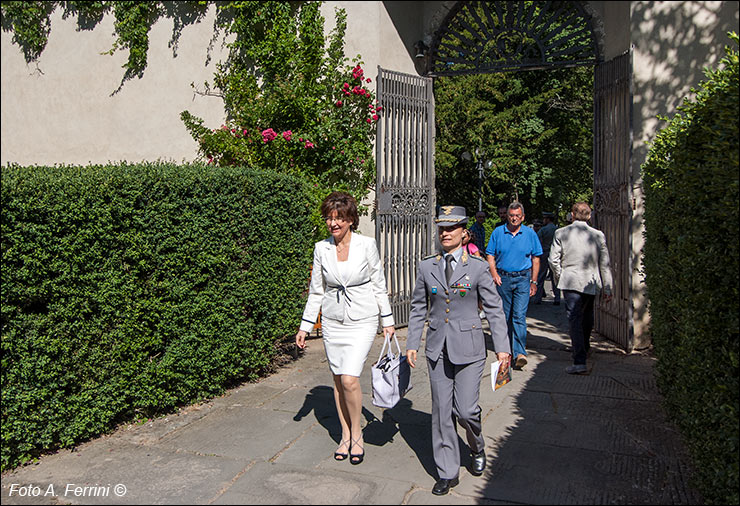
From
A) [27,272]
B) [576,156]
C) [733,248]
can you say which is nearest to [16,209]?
[27,272]

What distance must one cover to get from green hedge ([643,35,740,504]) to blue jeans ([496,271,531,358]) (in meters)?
2.71

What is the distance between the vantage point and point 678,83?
8000mm

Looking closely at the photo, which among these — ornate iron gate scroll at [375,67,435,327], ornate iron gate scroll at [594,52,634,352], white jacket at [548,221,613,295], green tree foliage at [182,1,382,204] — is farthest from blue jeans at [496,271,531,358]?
green tree foliage at [182,1,382,204]

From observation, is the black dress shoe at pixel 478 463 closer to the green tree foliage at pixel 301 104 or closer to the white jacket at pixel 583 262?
the white jacket at pixel 583 262

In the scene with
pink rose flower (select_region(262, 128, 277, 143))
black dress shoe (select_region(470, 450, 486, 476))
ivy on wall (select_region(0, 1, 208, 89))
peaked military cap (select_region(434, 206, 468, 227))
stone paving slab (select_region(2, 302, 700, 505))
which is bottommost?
stone paving slab (select_region(2, 302, 700, 505))

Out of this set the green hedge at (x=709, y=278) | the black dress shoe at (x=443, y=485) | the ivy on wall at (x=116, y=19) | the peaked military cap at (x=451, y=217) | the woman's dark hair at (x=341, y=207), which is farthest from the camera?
the ivy on wall at (x=116, y=19)

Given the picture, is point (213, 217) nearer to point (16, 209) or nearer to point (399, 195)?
point (16, 209)

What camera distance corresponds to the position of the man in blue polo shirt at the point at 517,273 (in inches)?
295

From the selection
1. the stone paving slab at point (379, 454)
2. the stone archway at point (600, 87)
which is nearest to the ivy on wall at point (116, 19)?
the stone archway at point (600, 87)

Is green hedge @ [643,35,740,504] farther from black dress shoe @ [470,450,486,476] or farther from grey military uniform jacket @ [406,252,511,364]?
black dress shoe @ [470,450,486,476]

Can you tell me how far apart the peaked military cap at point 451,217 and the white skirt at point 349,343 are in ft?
3.10

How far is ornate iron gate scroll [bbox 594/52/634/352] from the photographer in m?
8.20

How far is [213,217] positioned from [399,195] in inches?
164

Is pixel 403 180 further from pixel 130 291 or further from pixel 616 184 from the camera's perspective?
pixel 130 291
